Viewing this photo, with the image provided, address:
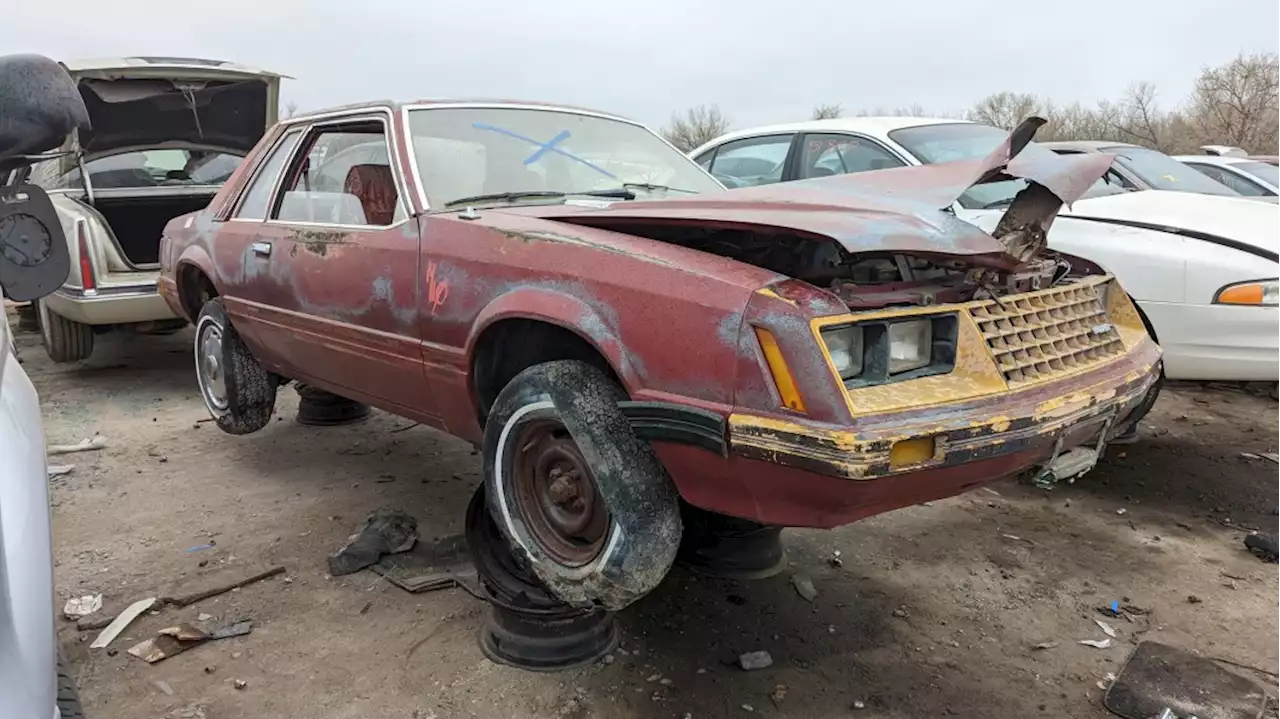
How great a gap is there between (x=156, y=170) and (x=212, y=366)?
10.9 feet

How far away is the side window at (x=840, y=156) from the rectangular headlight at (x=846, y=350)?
3.12 metres

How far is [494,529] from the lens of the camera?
2.83 metres

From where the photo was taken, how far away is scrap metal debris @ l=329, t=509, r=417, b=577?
3.33 meters

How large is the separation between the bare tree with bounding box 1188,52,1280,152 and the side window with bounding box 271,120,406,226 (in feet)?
113

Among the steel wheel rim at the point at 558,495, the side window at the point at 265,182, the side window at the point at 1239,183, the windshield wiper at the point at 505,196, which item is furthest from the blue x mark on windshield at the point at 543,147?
the side window at the point at 1239,183

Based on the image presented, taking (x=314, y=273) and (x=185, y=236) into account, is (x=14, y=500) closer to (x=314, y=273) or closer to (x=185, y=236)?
(x=314, y=273)

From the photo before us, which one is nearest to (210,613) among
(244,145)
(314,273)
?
(314,273)

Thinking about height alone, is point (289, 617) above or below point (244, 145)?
below

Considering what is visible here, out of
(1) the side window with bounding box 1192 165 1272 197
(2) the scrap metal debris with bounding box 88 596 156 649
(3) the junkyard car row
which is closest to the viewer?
(3) the junkyard car row

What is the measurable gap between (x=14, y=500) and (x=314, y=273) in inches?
89.1

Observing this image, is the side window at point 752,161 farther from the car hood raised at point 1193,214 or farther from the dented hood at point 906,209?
the dented hood at point 906,209

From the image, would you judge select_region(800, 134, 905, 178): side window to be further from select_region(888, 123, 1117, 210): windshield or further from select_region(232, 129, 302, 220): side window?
select_region(232, 129, 302, 220): side window

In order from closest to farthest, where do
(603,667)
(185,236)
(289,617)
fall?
(603,667), (289,617), (185,236)

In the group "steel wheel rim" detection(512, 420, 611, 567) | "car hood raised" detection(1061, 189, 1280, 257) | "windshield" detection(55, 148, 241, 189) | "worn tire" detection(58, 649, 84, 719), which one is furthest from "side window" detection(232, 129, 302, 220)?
"car hood raised" detection(1061, 189, 1280, 257)
